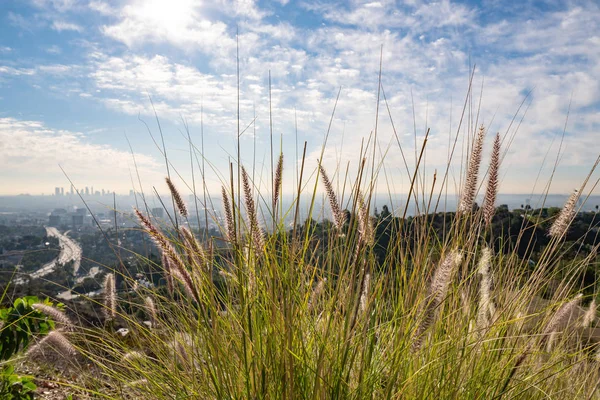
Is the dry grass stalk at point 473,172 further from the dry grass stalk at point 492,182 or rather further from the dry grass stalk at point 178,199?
the dry grass stalk at point 178,199

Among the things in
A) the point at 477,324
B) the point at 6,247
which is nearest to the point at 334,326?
the point at 477,324

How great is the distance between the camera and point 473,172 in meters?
2.21

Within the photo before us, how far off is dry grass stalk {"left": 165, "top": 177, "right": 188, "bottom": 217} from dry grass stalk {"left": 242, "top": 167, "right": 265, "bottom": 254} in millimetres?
468

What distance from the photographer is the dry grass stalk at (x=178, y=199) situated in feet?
7.11

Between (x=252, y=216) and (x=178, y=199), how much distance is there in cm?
57

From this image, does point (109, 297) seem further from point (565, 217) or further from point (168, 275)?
point (565, 217)

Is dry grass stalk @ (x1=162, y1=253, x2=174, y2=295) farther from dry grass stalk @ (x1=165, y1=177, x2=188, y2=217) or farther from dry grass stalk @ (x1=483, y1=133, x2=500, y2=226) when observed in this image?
dry grass stalk @ (x1=483, y1=133, x2=500, y2=226)

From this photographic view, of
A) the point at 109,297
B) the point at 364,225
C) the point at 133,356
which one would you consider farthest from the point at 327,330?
the point at 109,297

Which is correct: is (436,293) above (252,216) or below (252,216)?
below

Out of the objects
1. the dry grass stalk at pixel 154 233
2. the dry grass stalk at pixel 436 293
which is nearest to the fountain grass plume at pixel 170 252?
the dry grass stalk at pixel 154 233

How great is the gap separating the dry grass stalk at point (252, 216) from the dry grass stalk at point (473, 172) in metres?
1.17

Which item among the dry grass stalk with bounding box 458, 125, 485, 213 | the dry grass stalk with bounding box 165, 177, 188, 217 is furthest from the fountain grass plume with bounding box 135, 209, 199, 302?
the dry grass stalk with bounding box 458, 125, 485, 213

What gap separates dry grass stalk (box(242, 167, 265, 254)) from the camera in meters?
1.85

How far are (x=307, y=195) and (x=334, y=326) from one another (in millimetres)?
723
